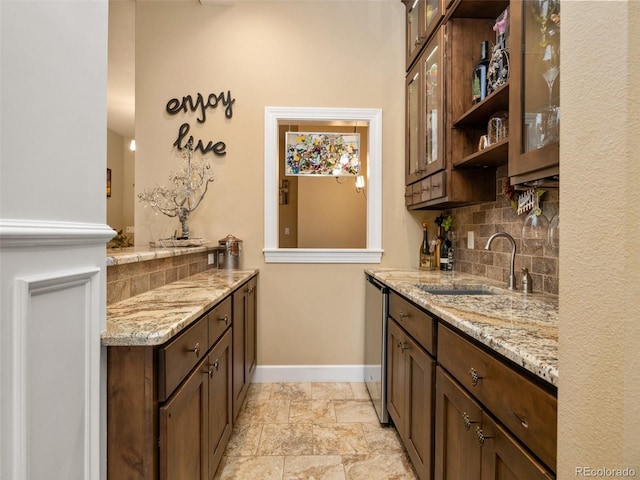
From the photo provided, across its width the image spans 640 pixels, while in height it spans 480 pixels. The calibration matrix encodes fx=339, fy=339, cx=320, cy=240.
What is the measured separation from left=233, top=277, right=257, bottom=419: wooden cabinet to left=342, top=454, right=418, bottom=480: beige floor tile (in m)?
0.70

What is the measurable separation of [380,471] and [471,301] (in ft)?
3.44

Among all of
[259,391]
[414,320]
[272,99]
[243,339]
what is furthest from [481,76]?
[259,391]

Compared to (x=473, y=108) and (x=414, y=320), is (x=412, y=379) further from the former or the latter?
(x=473, y=108)

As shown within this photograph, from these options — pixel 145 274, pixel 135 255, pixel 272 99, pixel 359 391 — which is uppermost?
pixel 272 99

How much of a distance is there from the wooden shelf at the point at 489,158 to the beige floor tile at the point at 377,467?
5.52ft

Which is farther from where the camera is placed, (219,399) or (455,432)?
(219,399)

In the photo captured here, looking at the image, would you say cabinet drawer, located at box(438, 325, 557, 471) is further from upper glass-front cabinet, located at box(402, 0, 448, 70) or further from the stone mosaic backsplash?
upper glass-front cabinet, located at box(402, 0, 448, 70)

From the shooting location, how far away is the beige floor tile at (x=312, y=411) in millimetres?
2232

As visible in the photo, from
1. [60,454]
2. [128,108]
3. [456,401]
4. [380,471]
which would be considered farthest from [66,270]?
[128,108]

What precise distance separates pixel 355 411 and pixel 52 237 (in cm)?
217

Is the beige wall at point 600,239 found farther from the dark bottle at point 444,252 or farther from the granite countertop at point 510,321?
the dark bottle at point 444,252

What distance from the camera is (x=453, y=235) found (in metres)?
2.75

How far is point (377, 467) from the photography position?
177cm

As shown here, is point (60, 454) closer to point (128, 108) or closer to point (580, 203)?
point (580, 203)
